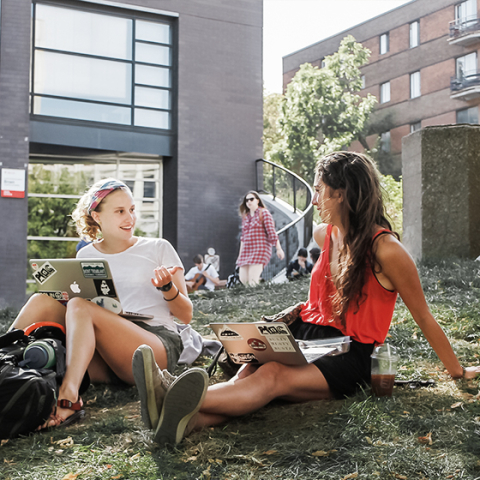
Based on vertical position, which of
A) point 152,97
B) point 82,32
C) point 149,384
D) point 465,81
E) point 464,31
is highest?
point 464,31

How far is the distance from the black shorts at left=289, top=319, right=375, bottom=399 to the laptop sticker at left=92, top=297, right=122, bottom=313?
1.14 meters

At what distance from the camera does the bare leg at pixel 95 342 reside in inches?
119

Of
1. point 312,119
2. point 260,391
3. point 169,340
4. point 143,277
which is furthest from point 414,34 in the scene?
point 260,391

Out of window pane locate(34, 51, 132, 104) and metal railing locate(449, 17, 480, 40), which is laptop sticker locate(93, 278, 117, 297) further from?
metal railing locate(449, 17, 480, 40)

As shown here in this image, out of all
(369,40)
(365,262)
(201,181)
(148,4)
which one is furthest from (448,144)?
(369,40)

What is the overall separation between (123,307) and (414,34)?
122ft

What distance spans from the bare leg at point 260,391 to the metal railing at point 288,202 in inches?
389

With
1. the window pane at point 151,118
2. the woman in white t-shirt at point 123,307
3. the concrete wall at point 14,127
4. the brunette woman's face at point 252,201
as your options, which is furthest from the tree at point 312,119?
the woman in white t-shirt at point 123,307

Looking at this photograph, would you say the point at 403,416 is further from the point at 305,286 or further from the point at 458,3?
the point at 458,3

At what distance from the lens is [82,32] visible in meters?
13.4

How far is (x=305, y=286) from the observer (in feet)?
24.3

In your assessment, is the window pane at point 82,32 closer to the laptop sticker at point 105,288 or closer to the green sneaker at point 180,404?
the laptop sticker at point 105,288

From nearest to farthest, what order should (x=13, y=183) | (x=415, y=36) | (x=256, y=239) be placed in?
(x=256, y=239)
(x=13, y=183)
(x=415, y=36)

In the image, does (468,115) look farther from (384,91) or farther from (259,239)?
(259,239)
